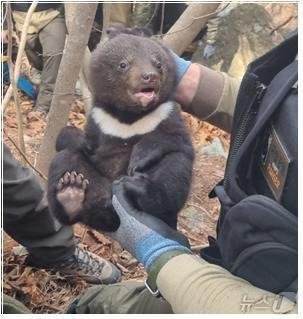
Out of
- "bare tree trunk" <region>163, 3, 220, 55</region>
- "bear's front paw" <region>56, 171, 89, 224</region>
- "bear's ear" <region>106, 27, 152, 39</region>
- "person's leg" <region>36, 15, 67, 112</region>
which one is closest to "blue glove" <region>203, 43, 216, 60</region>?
"person's leg" <region>36, 15, 67, 112</region>

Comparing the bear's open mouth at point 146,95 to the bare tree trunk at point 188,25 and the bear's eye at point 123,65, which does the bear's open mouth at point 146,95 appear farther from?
the bare tree trunk at point 188,25

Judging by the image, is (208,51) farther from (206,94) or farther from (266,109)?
(266,109)

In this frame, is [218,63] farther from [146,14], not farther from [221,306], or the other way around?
[221,306]

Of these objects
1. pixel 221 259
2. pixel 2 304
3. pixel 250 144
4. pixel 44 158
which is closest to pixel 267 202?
pixel 250 144

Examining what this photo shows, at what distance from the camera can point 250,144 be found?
2.39 meters

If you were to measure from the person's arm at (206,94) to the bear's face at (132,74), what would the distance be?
10.4 inches

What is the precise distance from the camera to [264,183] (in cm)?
243

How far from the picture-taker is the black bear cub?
2609 mm

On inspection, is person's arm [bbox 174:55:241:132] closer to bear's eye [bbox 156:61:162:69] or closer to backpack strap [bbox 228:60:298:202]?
bear's eye [bbox 156:61:162:69]

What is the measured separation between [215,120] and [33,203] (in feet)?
3.72

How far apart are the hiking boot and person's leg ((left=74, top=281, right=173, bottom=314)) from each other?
69 centimetres

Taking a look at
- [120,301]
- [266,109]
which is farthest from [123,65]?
[120,301]

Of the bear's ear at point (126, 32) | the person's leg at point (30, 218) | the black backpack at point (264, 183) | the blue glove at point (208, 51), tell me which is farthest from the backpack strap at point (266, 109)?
the blue glove at point (208, 51)

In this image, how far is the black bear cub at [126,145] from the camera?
2609mm
